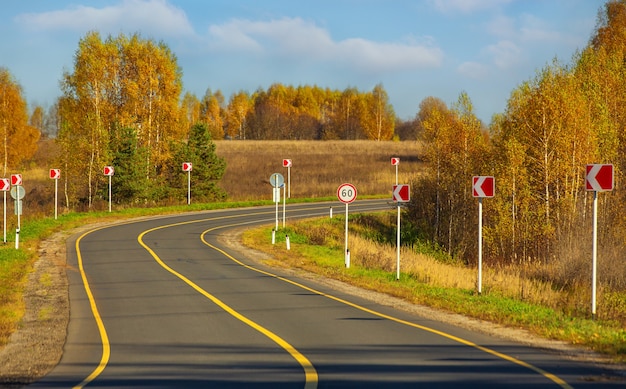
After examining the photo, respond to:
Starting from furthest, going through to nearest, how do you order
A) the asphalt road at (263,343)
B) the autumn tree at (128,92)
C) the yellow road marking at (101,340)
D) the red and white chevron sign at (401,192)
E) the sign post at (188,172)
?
1. the autumn tree at (128,92)
2. the sign post at (188,172)
3. the red and white chevron sign at (401,192)
4. the yellow road marking at (101,340)
5. the asphalt road at (263,343)

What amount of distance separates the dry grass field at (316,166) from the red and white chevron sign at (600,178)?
47.7 meters

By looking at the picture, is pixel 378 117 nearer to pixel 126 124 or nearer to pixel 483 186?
pixel 126 124

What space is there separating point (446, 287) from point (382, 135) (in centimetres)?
12787

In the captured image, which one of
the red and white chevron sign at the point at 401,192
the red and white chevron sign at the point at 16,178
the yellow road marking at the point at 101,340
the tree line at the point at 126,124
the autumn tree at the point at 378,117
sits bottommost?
the yellow road marking at the point at 101,340

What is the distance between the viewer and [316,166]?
8950 cm

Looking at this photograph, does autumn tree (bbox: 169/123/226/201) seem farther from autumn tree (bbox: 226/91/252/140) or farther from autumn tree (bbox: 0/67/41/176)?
autumn tree (bbox: 226/91/252/140)

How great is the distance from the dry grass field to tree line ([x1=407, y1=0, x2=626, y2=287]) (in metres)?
19.7

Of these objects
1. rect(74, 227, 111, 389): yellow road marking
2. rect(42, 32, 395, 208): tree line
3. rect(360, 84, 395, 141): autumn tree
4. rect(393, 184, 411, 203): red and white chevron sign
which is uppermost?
rect(360, 84, 395, 141): autumn tree

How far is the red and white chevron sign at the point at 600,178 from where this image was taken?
578 inches

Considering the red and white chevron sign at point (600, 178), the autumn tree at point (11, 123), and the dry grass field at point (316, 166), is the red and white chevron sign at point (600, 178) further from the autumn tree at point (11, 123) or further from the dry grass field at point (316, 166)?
the autumn tree at point (11, 123)

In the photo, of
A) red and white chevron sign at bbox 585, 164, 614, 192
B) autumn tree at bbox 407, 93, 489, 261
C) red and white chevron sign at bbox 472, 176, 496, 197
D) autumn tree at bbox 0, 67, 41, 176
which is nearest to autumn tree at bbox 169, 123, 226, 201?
autumn tree at bbox 407, 93, 489, 261

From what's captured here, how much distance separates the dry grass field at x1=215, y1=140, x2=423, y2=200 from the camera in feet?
235

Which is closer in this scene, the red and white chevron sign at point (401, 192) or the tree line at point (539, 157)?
the red and white chevron sign at point (401, 192)

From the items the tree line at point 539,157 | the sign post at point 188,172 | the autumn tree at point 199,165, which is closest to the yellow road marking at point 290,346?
the tree line at point 539,157
